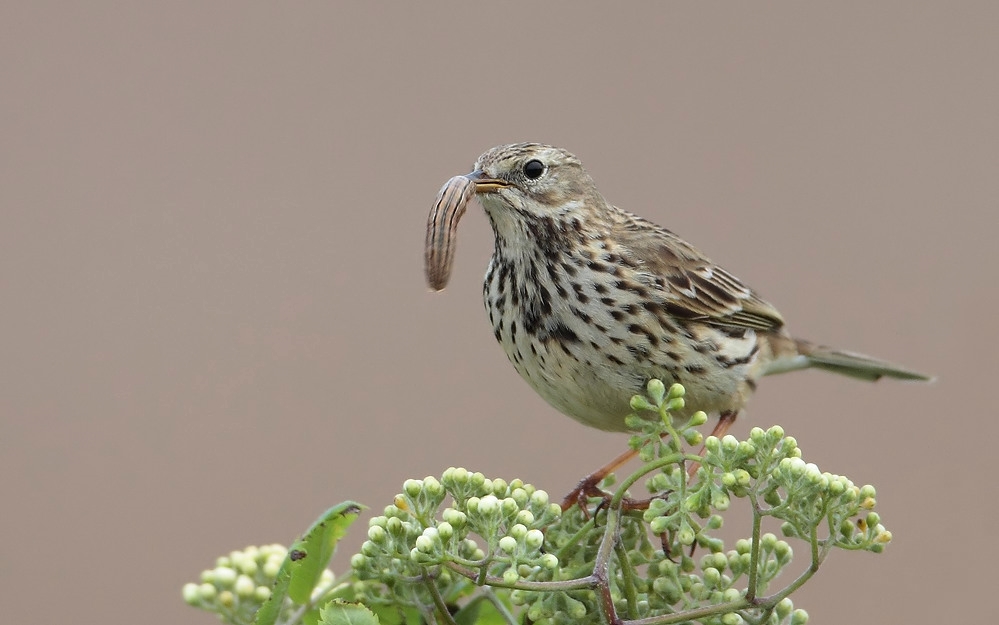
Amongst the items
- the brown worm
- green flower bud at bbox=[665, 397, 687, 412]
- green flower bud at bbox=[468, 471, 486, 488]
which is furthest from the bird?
green flower bud at bbox=[468, 471, 486, 488]

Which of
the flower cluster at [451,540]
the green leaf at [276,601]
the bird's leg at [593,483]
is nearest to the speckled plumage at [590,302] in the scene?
the bird's leg at [593,483]

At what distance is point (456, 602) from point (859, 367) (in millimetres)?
3214

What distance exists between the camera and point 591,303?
356 centimetres

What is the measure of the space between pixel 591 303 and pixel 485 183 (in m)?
0.52

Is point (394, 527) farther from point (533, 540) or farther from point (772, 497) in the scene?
point (772, 497)

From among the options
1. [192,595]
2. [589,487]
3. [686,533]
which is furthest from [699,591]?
[192,595]

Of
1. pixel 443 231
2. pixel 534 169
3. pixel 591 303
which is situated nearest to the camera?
pixel 443 231

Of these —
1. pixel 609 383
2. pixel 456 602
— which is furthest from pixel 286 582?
pixel 609 383

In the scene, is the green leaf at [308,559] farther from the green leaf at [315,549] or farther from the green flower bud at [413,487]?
the green flower bud at [413,487]

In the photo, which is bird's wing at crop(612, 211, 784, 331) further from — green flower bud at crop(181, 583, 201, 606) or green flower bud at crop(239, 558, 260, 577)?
green flower bud at crop(181, 583, 201, 606)

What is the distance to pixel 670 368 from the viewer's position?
11.7 ft

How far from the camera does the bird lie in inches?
138

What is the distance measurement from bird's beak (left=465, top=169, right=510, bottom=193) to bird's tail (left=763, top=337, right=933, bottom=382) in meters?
1.80

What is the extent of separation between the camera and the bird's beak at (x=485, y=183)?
11.6 feet
